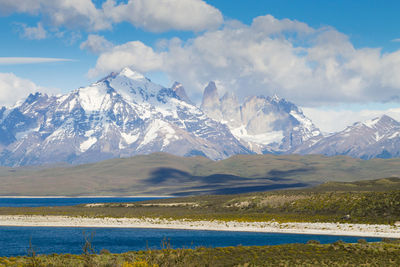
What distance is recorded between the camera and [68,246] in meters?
87.2

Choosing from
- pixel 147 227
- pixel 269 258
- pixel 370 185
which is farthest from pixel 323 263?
pixel 370 185

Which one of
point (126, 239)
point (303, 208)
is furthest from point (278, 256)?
point (303, 208)

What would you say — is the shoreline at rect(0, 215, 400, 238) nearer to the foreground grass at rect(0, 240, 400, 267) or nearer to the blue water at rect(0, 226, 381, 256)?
the blue water at rect(0, 226, 381, 256)

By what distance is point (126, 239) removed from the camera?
323 feet

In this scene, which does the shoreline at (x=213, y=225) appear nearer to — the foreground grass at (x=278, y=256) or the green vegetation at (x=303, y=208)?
the green vegetation at (x=303, y=208)

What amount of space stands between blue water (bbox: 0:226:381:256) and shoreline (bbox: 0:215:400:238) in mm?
4178

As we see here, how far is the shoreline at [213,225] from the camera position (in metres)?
94.7

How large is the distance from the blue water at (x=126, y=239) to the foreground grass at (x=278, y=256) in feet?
69.0

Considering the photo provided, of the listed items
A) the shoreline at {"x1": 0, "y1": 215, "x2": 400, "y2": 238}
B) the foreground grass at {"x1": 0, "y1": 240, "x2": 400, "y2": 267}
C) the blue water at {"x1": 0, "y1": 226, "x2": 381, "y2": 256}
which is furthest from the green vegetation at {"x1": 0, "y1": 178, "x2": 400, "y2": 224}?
the foreground grass at {"x1": 0, "y1": 240, "x2": 400, "y2": 267}

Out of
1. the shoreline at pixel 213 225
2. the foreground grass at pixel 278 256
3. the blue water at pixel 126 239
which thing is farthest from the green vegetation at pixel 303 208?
the foreground grass at pixel 278 256

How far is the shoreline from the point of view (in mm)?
94688

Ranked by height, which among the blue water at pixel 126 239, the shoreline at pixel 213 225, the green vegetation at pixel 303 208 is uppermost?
the green vegetation at pixel 303 208

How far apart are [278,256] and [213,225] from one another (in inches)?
2340

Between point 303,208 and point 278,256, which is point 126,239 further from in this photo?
point 303,208
